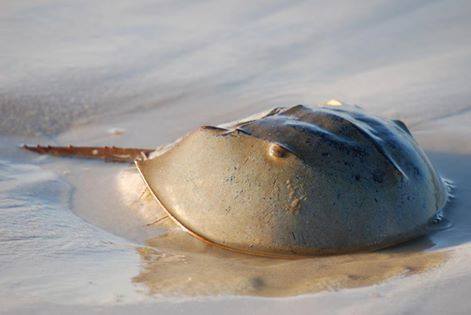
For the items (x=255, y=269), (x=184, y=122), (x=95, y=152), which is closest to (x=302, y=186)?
(x=255, y=269)

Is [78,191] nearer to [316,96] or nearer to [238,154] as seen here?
[238,154]

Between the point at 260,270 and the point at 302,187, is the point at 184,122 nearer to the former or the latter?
the point at 302,187

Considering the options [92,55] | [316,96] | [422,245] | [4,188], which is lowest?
[422,245]

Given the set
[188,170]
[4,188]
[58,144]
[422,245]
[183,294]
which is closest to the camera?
[183,294]

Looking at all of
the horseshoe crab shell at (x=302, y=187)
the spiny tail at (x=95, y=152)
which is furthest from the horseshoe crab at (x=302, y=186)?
the spiny tail at (x=95, y=152)

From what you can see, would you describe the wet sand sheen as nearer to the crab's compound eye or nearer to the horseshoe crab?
the horseshoe crab

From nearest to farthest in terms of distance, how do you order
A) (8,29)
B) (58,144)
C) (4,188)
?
(4,188), (58,144), (8,29)

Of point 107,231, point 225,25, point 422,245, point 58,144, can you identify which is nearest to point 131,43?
point 225,25

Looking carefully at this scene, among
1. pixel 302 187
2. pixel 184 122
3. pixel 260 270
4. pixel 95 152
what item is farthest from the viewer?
pixel 184 122

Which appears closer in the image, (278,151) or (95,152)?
(278,151)
